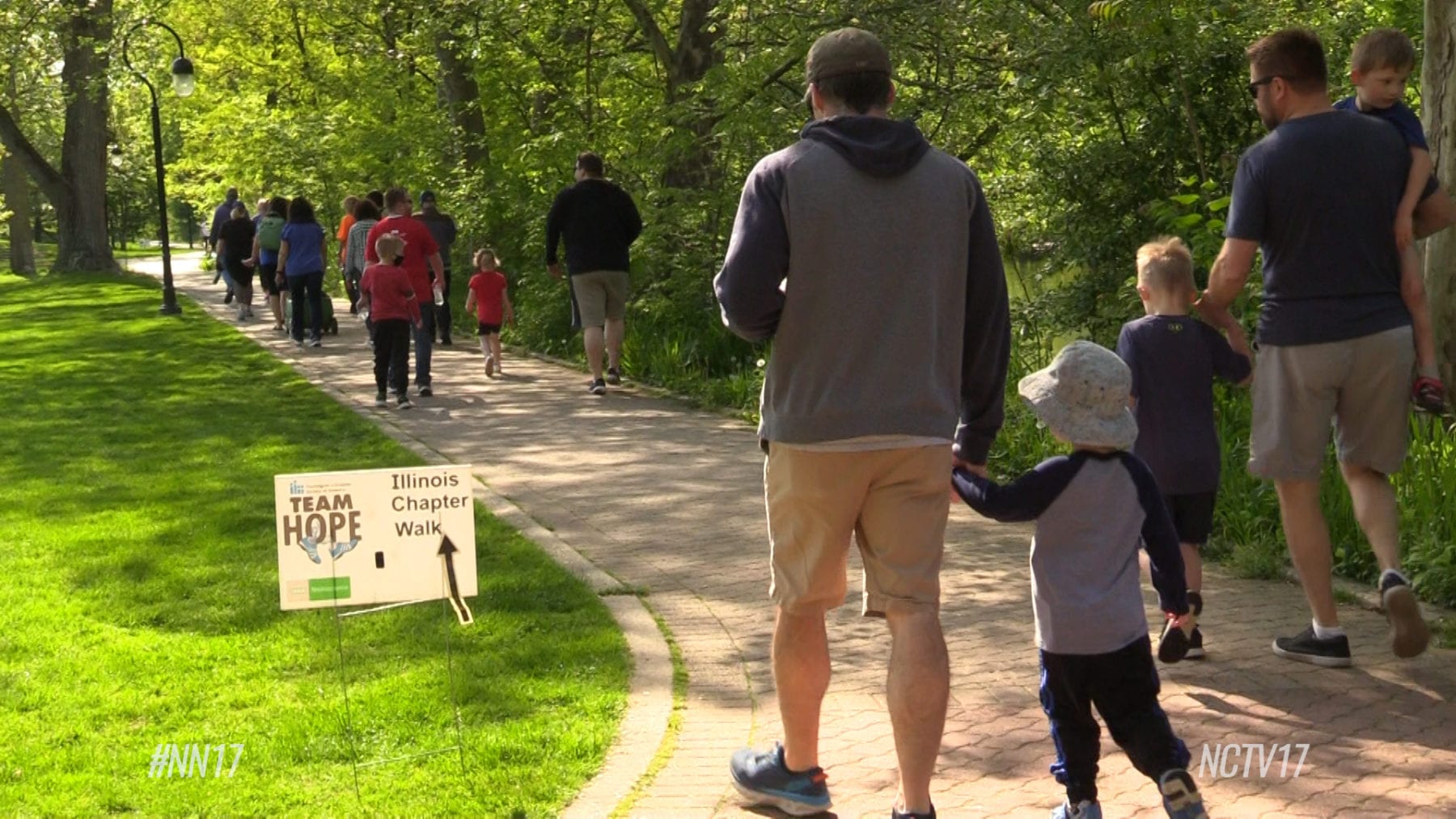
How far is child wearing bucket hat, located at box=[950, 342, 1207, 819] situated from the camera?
472 cm

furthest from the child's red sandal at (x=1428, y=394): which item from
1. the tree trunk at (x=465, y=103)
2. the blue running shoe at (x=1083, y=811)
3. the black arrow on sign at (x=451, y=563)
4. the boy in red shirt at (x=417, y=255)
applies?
the tree trunk at (x=465, y=103)

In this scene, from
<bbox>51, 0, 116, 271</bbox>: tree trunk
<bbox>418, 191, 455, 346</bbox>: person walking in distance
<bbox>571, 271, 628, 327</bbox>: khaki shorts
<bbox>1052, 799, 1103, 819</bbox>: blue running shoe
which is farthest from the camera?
<bbox>51, 0, 116, 271</bbox>: tree trunk

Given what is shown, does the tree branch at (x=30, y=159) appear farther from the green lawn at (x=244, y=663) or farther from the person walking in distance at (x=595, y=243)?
the green lawn at (x=244, y=663)

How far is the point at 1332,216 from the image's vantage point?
20.2 feet

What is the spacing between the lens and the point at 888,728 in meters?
5.94

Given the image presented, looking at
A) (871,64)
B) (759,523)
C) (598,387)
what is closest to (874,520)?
(871,64)

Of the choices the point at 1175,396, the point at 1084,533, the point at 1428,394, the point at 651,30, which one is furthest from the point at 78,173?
the point at 1084,533

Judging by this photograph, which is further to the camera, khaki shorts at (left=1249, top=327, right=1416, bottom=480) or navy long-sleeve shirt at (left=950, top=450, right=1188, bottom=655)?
khaki shorts at (left=1249, top=327, right=1416, bottom=480)

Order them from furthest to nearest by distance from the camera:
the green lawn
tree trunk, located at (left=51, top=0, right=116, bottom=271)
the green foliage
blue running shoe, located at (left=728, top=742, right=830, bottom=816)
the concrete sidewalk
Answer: tree trunk, located at (left=51, top=0, right=116, bottom=271) < the green foliage < the green lawn < the concrete sidewalk < blue running shoe, located at (left=728, top=742, right=830, bottom=816)

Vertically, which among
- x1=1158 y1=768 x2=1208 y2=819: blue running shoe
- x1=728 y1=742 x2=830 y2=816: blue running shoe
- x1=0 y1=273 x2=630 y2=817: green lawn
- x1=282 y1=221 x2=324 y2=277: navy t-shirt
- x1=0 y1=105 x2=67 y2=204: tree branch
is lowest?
x1=0 y1=273 x2=630 y2=817: green lawn

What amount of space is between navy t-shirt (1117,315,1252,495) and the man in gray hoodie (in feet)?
5.43

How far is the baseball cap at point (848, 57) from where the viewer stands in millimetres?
4715

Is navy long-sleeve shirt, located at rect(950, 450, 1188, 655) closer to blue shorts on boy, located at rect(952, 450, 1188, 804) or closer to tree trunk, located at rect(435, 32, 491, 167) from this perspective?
blue shorts on boy, located at rect(952, 450, 1188, 804)

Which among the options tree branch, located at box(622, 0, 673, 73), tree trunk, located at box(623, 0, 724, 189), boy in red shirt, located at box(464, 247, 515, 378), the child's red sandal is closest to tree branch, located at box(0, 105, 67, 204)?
tree trunk, located at box(623, 0, 724, 189)
